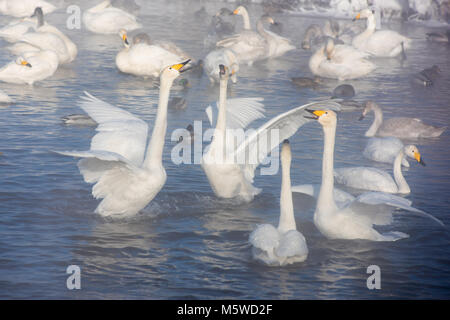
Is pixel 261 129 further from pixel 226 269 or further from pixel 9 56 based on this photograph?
pixel 9 56

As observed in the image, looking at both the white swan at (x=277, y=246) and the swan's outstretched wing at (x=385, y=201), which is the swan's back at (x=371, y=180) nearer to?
the swan's outstretched wing at (x=385, y=201)

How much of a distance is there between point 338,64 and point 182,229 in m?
10.6

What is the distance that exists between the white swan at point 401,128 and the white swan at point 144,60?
229 inches

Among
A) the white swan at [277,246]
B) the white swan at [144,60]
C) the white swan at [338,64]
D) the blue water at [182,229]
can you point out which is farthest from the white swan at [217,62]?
the white swan at [277,246]

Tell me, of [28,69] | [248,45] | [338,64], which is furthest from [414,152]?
[248,45]

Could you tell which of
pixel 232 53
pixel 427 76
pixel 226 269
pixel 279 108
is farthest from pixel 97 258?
pixel 427 76

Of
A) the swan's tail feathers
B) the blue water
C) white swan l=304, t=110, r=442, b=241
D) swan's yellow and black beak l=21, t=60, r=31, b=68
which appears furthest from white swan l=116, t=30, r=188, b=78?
the swan's tail feathers

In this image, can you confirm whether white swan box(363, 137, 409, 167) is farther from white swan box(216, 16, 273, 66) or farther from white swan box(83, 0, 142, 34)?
white swan box(83, 0, 142, 34)

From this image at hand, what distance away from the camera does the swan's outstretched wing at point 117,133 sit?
967 cm

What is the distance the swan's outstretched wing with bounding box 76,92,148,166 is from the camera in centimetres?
967

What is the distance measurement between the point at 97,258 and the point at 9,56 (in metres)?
12.2

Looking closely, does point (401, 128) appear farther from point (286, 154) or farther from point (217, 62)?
point (286, 154)
